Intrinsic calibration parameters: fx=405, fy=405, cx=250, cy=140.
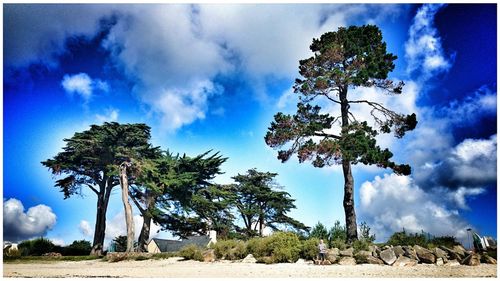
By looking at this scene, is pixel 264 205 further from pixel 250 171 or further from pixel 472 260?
pixel 472 260

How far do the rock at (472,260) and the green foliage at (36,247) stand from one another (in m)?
24.4

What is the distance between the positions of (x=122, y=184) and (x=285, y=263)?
52.8ft

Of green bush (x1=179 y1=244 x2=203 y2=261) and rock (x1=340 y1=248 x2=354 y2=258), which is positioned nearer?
rock (x1=340 y1=248 x2=354 y2=258)

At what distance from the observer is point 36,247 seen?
26.1m

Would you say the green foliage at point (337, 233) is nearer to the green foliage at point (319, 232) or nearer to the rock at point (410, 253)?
the green foliage at point (319, 232)

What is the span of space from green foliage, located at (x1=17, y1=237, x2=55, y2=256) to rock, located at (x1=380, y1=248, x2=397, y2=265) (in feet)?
72.9

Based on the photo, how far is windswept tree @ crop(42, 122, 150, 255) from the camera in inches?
1097

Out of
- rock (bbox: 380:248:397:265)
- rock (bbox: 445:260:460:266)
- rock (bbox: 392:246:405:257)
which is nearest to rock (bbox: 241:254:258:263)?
rock (bbox: 380:248:397:265)

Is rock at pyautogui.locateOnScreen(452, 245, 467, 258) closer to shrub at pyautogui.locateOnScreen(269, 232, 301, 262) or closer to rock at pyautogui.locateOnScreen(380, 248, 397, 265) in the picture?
rock at pyautogui.locateOnScreen(380, 248, 397, 265)

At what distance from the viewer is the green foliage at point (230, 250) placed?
51.5 ft

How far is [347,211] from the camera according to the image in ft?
55.4

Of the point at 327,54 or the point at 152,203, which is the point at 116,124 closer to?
the point at 152,203


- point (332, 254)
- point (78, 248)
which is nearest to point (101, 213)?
point (78, 248)

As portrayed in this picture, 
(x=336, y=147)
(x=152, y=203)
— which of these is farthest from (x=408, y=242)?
(x=152, y=203)
